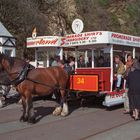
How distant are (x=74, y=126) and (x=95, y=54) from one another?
5.45 m

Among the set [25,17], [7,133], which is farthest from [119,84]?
[25,17]

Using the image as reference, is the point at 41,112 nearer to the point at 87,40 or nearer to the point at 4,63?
the point at 4,63

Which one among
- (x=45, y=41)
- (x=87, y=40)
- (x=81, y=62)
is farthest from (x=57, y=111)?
(x=45, y=41)

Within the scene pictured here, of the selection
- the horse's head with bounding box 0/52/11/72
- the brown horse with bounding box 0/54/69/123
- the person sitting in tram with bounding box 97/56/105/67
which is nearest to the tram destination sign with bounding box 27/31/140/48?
the person sitting in tram with bounding box 97/56/105/67

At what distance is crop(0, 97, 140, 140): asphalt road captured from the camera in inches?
397

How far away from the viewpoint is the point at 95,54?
54.0 feet

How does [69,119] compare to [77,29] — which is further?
[77,29]

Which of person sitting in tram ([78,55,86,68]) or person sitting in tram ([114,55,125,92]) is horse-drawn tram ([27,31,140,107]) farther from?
person sitting in tram ([114,55,125,92])

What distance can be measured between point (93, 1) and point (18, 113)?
105 feet

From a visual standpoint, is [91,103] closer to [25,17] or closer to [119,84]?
[119,84]

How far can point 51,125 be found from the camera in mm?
11625

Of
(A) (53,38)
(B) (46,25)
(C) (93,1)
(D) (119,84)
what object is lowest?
(D) (119,84)

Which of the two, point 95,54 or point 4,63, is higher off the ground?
point 95,54

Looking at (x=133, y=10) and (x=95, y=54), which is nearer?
(x=95, y=54)
